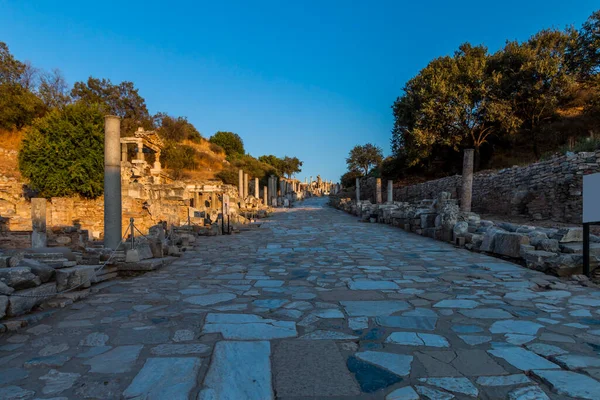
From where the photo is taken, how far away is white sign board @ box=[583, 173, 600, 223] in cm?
446

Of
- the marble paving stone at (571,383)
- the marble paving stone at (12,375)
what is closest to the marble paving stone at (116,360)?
the marble paving stone at (12,375)

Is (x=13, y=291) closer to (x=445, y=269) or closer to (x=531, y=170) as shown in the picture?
(x=445, y=269)

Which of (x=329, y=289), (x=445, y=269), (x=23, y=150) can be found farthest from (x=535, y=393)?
(x=23, y=150)

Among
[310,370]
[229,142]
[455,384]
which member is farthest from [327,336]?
[229,142]

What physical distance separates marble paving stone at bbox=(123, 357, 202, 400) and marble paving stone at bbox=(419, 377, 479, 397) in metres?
1.54

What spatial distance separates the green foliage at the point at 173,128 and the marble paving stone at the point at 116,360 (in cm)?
4117

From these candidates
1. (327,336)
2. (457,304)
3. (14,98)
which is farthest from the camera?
(14,98)

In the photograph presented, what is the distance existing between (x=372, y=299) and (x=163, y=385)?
2606mm

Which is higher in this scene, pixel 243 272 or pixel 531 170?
pixel 531 170

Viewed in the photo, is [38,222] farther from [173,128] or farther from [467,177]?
[173,128]

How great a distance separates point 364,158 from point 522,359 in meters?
44.3

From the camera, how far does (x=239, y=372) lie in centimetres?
231

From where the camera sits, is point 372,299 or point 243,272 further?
point 243,272

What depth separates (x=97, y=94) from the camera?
3319cm
